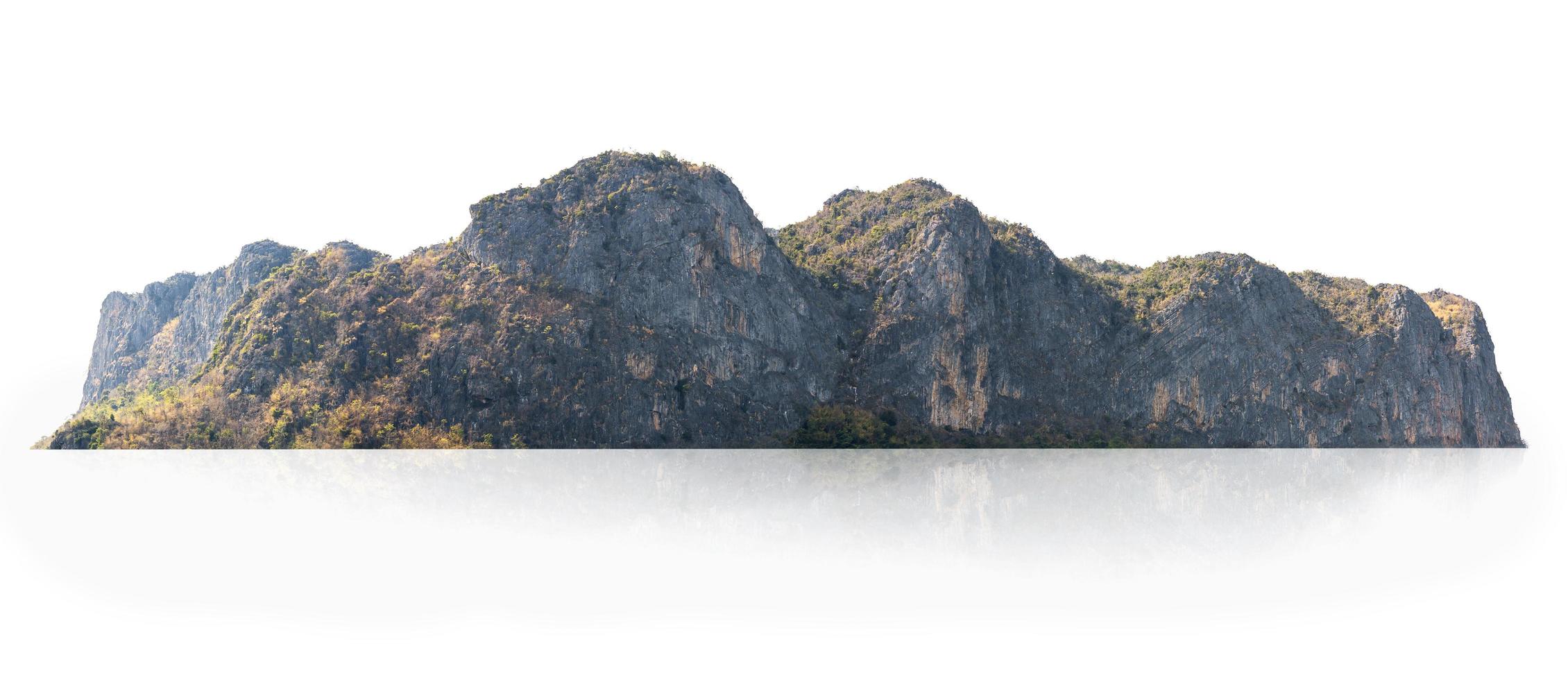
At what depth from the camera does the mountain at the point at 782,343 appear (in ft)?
179

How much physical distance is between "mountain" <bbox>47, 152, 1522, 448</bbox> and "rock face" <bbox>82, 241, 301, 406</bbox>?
4.73 ft

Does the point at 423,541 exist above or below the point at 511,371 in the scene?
below

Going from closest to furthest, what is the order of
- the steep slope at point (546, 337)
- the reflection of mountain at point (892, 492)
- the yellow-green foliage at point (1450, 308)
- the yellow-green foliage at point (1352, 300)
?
1. the reflection of mountain at point (892, 492)
2. the steep slope at point (546, 337)
3. the yellow-green foliage at point (1352, 300)
4. the yellow-green foliage at point (1450, 308)

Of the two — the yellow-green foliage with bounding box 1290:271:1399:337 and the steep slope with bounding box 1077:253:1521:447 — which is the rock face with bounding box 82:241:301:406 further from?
the yellow-green foliage with bounding box 1290:271:1399:337

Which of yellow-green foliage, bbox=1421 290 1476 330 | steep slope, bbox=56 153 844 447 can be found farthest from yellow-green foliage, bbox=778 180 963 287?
yellow-green foliage, bbox=1421 290 1476 330

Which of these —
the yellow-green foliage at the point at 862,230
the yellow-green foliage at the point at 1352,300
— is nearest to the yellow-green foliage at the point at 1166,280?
the yellow-green foliage at the point at 1352,300

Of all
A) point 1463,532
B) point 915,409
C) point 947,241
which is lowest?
point 1463,532

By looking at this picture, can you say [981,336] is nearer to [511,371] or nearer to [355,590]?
[511,371]

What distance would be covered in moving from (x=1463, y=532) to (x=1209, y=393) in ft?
94.2

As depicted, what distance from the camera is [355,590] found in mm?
26375

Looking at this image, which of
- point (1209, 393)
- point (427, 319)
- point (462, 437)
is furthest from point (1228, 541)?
point (427, 319)

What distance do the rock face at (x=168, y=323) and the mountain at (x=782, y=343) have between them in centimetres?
144

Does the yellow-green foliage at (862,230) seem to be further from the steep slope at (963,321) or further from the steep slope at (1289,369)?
the steep slope at (1289,369)

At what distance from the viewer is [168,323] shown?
83.0 metres
